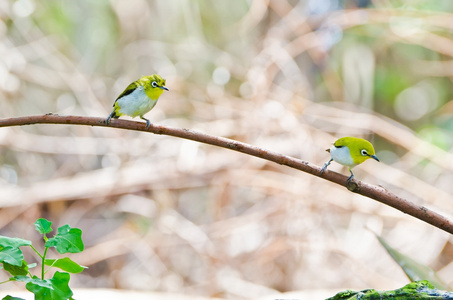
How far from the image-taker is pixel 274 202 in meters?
3.05

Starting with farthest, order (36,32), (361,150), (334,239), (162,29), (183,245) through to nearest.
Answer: (162,29), (36,32), (183,245), (334,239), (361,150)

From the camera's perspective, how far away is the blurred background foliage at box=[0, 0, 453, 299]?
2.93 meters

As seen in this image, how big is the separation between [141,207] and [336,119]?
142cm

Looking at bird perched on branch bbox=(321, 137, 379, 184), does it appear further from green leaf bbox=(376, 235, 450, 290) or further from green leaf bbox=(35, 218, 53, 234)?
green leaf bbox=(35, 218, 53, 234)

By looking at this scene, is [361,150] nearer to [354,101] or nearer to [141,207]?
[141,207]

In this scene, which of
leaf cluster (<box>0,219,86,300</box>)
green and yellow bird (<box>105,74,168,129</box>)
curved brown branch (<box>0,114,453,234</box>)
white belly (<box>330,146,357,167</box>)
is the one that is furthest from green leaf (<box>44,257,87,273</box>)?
white belly (<box>330,146,357,167</box>)

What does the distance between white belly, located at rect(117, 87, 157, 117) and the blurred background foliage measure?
1627 millimetres

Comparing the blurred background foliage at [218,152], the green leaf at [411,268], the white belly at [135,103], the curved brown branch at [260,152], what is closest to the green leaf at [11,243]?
the curved brown branch at [260,152]


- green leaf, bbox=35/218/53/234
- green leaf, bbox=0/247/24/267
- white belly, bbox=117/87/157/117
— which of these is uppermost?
white belly, bbox=117/87/157/117

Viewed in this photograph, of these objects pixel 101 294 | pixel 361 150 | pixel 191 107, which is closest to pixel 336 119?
pixel 191 107

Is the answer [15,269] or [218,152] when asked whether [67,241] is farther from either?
[218,152]

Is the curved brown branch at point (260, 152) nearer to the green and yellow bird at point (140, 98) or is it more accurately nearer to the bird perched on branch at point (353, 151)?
the bird perched on branch at point (353, 151)

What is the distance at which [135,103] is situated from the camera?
137 cm

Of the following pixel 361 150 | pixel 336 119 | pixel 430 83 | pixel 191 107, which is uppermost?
pixel 430 83
